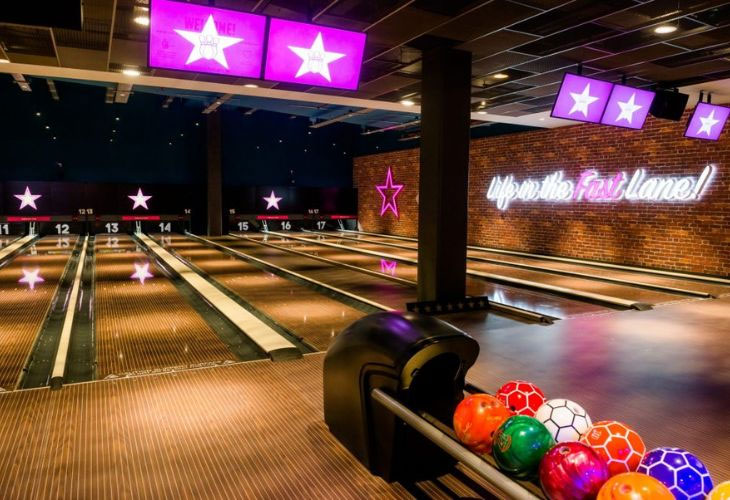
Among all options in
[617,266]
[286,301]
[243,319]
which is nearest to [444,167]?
[286,301]

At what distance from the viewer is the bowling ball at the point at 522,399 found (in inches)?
87.6

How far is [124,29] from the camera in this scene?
4895 mm

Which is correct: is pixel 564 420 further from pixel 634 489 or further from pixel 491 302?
pixel 491 302

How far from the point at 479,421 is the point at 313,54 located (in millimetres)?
3266

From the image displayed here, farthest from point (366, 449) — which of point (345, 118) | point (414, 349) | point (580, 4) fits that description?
point (345, 118)

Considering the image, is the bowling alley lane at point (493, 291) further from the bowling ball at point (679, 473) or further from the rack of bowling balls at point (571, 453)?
the bowling ball at point (679, 473)

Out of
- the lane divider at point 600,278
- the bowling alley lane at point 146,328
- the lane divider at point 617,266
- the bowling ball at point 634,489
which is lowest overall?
the bowling alley lane at point 146,328

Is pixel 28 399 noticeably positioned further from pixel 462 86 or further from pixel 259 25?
pixel 462 86

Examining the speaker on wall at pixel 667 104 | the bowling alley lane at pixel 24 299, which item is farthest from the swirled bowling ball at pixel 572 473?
the speaker on wall at pixel 667 104

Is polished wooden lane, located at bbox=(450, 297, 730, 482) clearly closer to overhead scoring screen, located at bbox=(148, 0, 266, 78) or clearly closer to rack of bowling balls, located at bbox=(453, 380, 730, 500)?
rack of bowling balls, located at bbox=(453, 380, 730, 500)

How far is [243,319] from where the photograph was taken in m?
5.30

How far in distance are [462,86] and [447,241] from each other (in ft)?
5.29

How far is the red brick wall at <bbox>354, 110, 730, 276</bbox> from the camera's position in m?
8.47

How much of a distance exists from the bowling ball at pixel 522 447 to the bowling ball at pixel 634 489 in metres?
0.29
